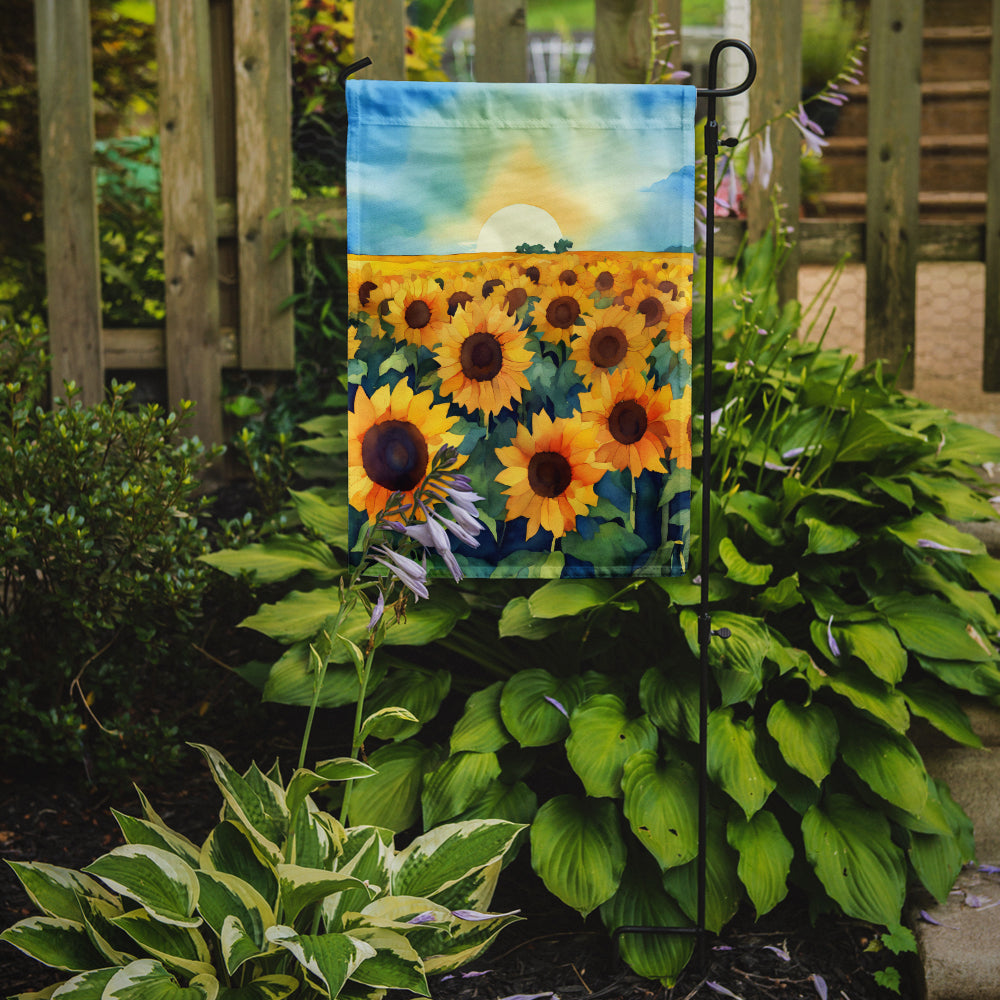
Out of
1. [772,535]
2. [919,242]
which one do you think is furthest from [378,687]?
[919,242]

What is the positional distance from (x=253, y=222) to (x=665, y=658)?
1951mm

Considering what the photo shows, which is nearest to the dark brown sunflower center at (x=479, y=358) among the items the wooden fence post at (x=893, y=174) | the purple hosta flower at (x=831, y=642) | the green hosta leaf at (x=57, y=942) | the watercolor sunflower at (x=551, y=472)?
the watercolor sunflower at (x=551, y=472)

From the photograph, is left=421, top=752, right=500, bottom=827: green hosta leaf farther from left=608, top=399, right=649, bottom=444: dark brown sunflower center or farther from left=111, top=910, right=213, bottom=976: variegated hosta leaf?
left=608, top=399, right=649, bottom=444: dark brown sunflower center

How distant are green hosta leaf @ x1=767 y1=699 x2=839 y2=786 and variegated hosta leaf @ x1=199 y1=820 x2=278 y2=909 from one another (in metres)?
0.94

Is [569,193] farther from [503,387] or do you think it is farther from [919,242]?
[919,242]

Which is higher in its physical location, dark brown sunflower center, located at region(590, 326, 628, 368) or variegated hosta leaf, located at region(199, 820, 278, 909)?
dark brown sunflower center, located at region(590, 326, 628, 368)

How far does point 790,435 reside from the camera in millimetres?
2443

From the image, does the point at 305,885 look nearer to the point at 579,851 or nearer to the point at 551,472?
the point at 579,851

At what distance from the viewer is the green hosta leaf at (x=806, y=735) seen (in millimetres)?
1857

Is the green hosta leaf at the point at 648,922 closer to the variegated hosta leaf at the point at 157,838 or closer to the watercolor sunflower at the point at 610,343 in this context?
the variegated hosta leaf at the point at 157,838

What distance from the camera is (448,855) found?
168 centimetres

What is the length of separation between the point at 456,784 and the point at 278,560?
73 cm

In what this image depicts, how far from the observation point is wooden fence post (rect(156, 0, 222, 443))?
309 centimetres

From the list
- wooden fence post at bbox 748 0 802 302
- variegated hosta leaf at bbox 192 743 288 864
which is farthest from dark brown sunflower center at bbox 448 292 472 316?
wooden fence post at bbox 748 0 802 302
